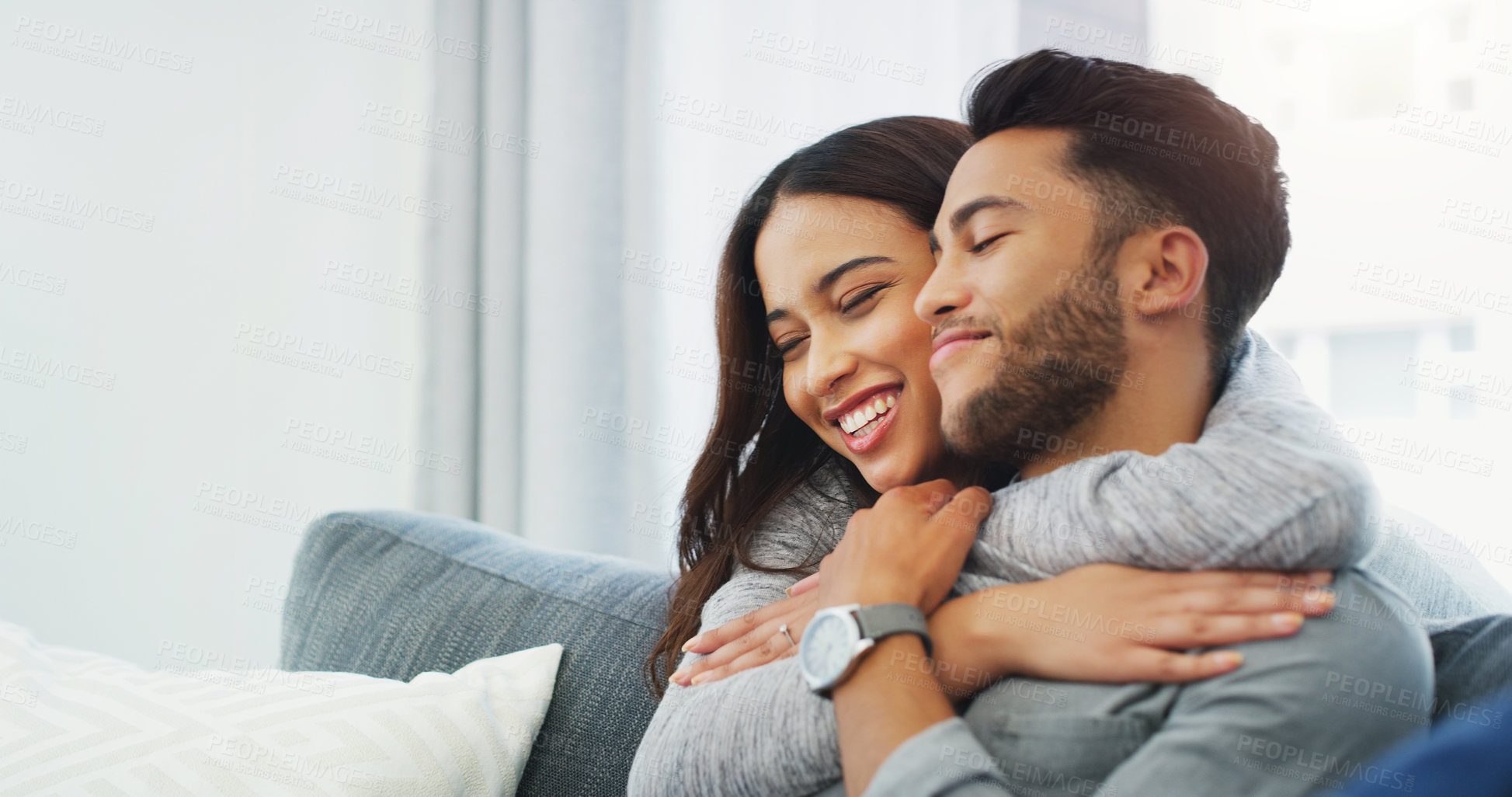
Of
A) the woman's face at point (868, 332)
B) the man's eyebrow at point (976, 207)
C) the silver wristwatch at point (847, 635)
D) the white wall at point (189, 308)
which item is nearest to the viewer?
the silver wristwatch at point (847, 635)

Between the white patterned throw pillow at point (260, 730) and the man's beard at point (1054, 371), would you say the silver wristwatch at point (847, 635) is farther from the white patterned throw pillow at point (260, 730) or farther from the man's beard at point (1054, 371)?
the white patterned throw pillow at point (260, 730)

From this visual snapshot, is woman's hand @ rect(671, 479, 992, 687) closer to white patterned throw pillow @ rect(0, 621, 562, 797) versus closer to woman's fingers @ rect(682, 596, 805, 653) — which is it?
woman's fingers @ rect(682, 596, 805, 653)

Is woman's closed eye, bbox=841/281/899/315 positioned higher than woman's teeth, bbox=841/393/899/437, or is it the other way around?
woman's closed eye, bbox=841/281/899/315

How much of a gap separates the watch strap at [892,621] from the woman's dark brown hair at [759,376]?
0.36m

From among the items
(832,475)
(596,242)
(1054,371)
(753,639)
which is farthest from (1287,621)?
(596,242)

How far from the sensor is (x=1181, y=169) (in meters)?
0.95

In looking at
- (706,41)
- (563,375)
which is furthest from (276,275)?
(706,41)

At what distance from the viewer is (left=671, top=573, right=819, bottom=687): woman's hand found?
1.05 meters

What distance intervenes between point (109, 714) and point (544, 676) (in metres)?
0.49

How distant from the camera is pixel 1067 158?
98 cm

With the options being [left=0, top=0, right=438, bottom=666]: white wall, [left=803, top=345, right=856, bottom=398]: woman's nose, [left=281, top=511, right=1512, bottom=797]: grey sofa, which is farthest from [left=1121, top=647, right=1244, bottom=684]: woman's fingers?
[left=0, top=0, right=438, bottom=666]: white wall

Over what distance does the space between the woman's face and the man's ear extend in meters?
0.34

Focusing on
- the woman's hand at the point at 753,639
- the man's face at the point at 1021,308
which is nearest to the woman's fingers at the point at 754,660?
the woman's hand at the point at 753,639

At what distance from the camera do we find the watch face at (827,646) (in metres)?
0.87
